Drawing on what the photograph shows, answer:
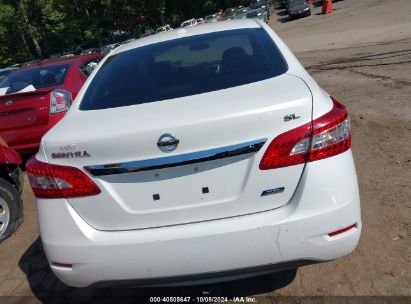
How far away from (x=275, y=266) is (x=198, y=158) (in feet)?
2.35

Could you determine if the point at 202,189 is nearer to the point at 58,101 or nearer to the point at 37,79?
the point at 58,101

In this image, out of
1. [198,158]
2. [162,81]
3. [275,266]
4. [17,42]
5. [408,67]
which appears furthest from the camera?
[17,42]

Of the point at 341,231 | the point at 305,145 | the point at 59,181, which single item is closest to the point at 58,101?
the point at 59,181

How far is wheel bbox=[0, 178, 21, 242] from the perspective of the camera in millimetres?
4402

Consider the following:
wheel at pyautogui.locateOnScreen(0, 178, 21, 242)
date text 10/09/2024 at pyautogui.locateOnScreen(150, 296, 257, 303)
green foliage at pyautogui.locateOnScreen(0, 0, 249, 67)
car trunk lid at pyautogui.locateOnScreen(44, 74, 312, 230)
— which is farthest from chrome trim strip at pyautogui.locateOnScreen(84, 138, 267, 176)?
green foliage at pyautogui.locateOnScreen(0, 0, 249, 67)

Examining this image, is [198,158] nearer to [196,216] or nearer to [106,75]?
[196,216]

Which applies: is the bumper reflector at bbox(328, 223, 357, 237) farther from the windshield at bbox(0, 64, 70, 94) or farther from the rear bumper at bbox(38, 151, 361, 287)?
the windshield at bbox(0, 64, 70, 94)

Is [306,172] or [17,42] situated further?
[17,42]

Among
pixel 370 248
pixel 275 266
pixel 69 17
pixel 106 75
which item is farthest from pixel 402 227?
pixel 69 17

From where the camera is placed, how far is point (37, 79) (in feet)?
22.4

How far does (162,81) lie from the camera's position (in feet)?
9.45

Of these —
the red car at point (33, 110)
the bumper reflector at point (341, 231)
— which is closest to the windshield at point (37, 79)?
the red car at point (33, 110)

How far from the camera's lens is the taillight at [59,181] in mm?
2299

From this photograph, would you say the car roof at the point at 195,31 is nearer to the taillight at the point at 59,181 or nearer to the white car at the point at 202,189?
the white car at the point at 202,189
